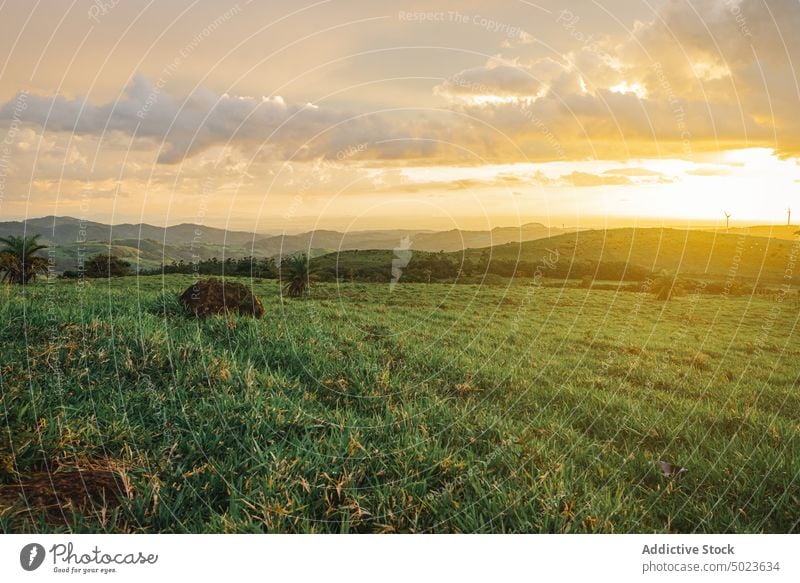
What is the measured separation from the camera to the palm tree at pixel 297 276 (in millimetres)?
14141

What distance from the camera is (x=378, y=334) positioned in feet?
29.9

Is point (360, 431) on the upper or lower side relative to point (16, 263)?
lower

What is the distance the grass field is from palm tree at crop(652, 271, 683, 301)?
7.56m

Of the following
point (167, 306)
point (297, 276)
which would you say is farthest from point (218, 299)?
point (297, 276)

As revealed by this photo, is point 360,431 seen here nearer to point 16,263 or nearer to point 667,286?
point 16,263

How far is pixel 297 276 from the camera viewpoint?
46.5 ft

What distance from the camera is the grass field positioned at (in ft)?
13.5
